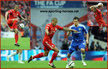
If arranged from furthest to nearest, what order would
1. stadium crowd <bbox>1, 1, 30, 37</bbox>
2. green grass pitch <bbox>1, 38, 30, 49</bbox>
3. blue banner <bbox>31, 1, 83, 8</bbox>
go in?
stadium crowd <bbox>1, 1, 30, 37</bbox>, blue banner <bbox>31, 1, 83, 8</bbox>, green grass pitch <bbox>1, 38, 30, 49</bbox>

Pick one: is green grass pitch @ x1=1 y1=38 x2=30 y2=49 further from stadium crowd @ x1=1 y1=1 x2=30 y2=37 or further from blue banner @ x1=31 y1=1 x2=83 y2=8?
blue banner @ x1=31 y1=1 x2=83 y2=8

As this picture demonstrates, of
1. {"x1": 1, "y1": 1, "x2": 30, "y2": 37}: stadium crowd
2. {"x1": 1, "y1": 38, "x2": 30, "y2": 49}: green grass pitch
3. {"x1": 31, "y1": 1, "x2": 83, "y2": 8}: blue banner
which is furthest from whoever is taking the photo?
{"x1": 1, "y1": 1, "x2": 30, "y2": 37}: stadium crowd

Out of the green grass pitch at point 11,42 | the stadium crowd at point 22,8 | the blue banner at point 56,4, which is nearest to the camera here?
the green grass pitch at point 11,42

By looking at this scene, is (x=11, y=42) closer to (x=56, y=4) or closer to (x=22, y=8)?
(x=22, y=8)

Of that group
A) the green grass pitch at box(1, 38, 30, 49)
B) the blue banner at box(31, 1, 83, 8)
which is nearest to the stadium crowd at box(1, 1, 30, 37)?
the green grass pitch at box(1, 38, 30, 49)

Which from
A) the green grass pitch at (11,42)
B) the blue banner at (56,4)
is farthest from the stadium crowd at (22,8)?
the blue banner at (56,4)

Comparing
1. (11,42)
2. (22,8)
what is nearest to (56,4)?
(22,8)

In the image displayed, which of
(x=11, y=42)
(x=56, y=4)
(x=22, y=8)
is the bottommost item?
(x=11, y=42)

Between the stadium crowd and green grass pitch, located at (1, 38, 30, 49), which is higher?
the stadium crowd

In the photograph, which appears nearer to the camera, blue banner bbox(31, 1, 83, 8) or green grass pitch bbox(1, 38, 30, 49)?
green grass pitch bbox(1, 38, 30, 49)

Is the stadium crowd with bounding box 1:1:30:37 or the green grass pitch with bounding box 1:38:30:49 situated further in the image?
the stadium crowd with bounding box 1:1:30:37

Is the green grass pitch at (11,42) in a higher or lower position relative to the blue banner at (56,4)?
lower

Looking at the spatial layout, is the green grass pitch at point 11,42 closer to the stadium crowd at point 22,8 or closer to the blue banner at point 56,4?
the stadium crowd at point 22,8

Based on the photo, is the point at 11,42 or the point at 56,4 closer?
the point at 11,42
